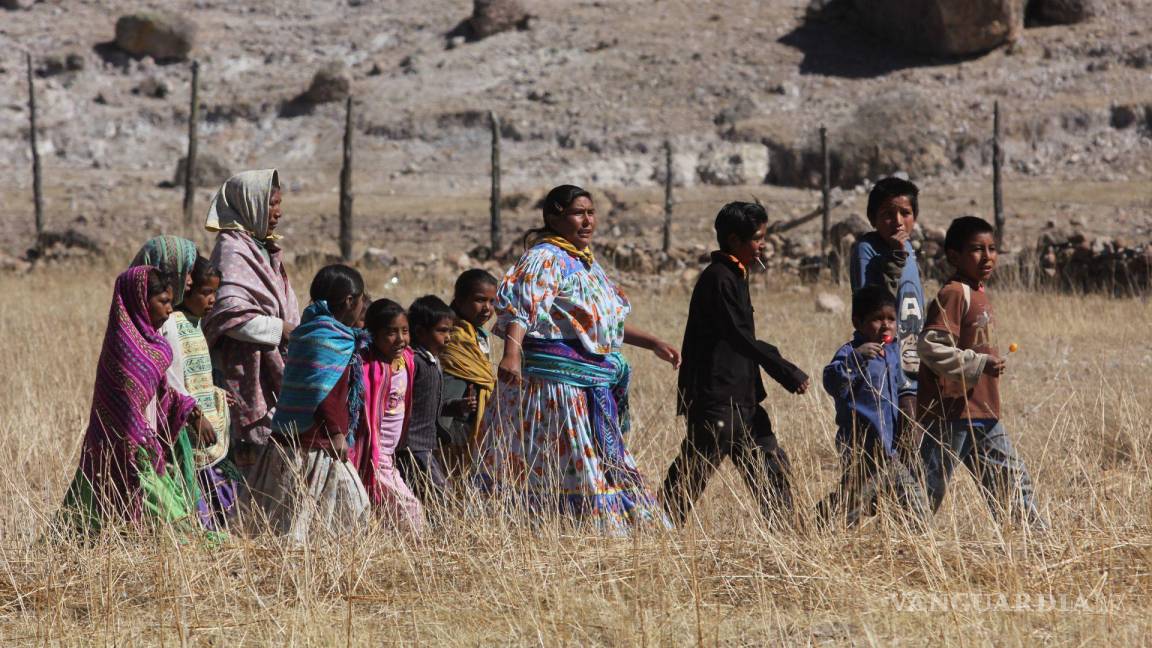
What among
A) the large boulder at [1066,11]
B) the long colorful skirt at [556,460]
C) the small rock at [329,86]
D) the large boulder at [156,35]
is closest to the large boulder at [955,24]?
the large boulder at [1066,11]

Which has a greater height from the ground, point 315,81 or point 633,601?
point 315,81

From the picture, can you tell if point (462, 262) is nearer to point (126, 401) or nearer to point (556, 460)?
point (556, 460)

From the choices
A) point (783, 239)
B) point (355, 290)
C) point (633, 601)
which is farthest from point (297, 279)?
point (633, 601)

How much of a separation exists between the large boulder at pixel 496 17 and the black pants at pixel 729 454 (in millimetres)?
36408

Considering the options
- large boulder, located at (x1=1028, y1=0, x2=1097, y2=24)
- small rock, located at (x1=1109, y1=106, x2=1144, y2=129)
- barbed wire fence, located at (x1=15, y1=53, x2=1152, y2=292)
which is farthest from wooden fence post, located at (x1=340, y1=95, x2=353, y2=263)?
large boulder, located at (x1=1028, y1=0, x2=1097, y2=24)

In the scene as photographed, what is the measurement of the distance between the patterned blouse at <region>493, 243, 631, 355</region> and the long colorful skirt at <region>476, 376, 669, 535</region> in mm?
204

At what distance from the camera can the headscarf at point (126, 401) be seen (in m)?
4.43

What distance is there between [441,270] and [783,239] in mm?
5464

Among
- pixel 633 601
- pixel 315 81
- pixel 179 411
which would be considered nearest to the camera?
pixel 633 601

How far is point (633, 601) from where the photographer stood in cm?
383

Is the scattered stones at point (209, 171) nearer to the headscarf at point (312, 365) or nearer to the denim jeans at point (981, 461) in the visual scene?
the headscarf at point (312, 365)

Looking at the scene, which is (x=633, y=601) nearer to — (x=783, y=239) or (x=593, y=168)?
(x=783, y=239)

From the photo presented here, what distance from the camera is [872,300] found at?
482 cm

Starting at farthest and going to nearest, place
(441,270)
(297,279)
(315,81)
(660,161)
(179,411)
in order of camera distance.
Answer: (315,81) → (660,161) → (441,270) → (297,279) → (179,411)
